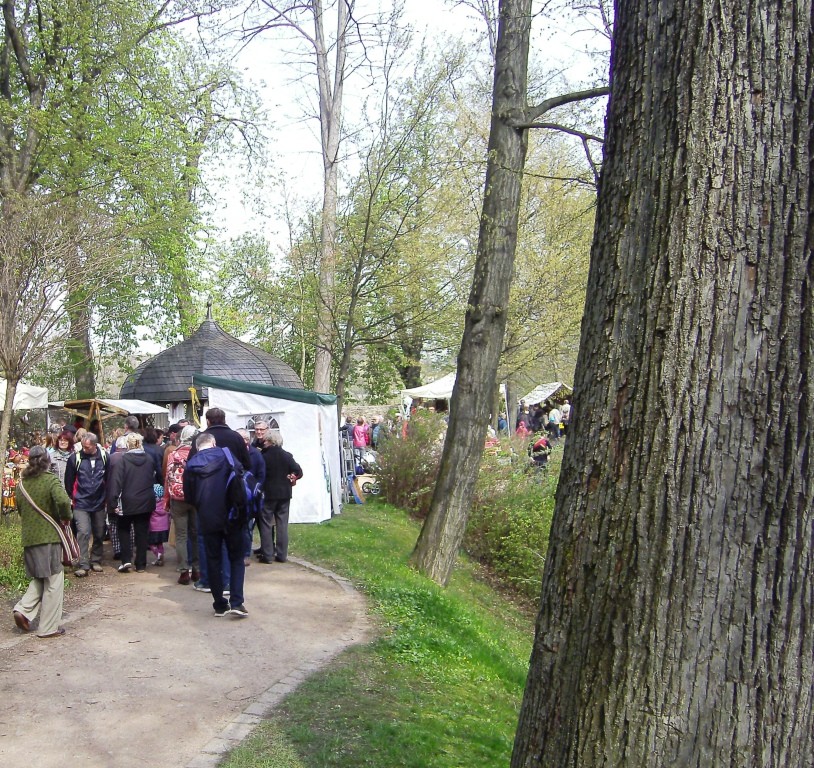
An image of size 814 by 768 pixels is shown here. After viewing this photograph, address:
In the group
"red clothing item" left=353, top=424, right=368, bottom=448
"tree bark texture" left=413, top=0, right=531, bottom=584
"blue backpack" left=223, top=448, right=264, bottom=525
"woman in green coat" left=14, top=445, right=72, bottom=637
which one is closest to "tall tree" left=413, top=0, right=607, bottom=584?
"tree bark texture" left=413, top=0, right=531, bottom=584

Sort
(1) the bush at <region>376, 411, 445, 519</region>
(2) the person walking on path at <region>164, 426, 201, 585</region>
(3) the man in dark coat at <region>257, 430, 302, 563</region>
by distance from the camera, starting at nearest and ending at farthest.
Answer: (2) the person walking on path at <region>164, 426, 201, 585</region>
(3) the man in dark coat at <region>257, 430, 302, 563</region>
(1) the bush at <region>376, 411, 445, 519</region>

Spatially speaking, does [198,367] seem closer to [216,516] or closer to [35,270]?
[35,270]

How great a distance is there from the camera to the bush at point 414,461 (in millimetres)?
18766

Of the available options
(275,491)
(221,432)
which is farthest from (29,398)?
(221,432)

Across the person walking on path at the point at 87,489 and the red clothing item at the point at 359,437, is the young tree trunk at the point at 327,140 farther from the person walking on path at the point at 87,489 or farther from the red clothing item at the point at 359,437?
the person walking on path at the point at 87,489

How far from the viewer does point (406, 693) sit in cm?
684

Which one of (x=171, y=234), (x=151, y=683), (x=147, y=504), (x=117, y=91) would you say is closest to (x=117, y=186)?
(x=117, y=91)

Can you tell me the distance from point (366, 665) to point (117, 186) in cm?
1655

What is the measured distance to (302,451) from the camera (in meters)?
15.4

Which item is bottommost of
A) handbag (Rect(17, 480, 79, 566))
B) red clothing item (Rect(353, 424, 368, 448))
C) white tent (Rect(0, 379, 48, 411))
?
handbag (Rect(17, 480, 79, 566))

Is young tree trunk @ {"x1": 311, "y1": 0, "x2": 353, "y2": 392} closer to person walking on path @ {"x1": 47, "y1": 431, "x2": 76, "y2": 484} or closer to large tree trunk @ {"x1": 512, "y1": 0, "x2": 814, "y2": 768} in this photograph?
person walking on path @ {"x1": 47, "y1": 431, "x2": 76, "y2": 484}

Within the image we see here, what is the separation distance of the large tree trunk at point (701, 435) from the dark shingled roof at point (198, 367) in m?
21.0

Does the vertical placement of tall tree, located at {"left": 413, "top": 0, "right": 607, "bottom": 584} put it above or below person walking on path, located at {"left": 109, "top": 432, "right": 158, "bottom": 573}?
above

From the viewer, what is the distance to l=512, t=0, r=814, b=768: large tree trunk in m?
2.74
